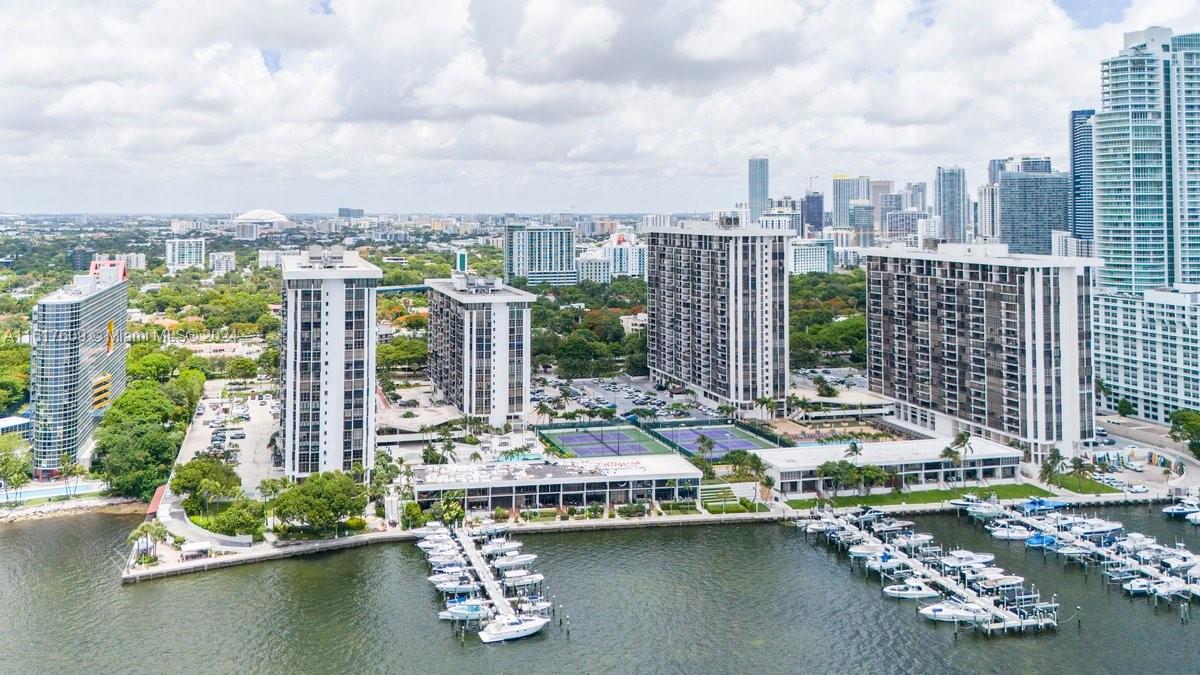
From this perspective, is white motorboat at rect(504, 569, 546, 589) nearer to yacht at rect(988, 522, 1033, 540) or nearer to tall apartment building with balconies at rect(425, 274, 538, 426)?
yacht at rect(988, 522, 1033, 540)

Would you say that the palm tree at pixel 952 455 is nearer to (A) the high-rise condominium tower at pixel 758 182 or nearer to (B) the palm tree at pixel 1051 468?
(B) the palm tree at pixel 1051 468

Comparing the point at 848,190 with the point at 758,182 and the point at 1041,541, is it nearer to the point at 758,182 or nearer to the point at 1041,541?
the point at 758,182

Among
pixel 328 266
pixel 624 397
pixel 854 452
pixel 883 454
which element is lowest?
pixel 883 454

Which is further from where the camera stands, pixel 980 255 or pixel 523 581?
pixel 980 255

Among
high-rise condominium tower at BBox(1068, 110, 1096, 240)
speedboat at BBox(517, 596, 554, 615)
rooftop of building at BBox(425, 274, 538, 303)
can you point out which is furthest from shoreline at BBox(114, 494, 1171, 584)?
high-rise condominium tower at BBox(1068, 110, 1096, 240)

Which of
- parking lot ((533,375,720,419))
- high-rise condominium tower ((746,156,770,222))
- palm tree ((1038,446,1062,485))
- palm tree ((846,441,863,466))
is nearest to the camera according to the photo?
palm tree ((1038,446,1062,485))

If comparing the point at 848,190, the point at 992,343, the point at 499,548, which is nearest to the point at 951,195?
the point at 848,190
